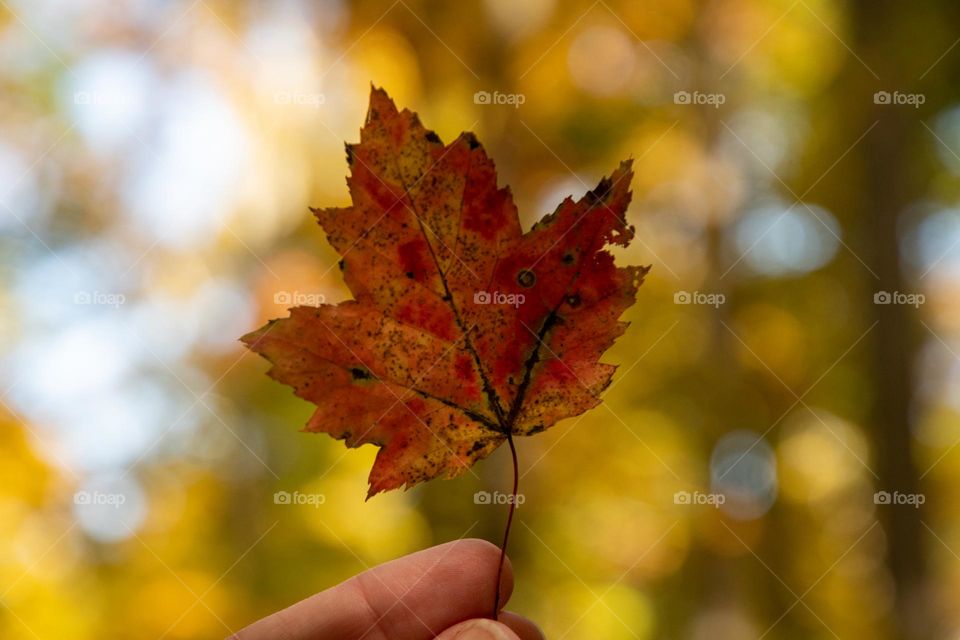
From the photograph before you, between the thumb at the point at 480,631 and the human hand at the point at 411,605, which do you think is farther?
the human hand at the point at 411,605

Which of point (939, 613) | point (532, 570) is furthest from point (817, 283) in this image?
point (532, 570)

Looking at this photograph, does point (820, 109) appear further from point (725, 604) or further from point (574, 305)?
point (574, 305)

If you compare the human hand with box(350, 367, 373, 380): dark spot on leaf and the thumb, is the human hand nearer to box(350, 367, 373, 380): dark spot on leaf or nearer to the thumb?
the thumb

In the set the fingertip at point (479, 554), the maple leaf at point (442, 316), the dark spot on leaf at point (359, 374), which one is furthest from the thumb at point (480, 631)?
the dark spot on leaf at point (359, 374)

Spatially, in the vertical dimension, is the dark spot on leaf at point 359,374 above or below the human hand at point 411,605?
above

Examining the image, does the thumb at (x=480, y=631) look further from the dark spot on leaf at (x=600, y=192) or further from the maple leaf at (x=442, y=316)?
the dark spot on leaf at (x=600, y=192)

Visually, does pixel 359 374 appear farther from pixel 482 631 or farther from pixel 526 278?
pixel 482 631

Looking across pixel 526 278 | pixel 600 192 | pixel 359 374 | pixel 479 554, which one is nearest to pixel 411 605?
pixel 479 554
